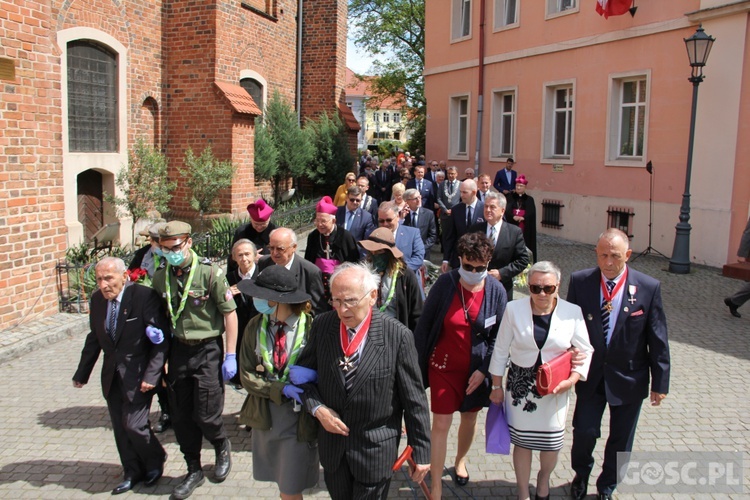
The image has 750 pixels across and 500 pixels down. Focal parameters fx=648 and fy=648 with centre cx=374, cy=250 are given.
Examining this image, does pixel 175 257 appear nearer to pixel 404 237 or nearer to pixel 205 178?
pixel 404 237

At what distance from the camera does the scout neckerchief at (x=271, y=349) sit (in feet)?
12.2

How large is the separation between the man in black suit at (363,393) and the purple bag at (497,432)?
0.85m

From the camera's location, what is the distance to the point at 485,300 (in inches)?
171

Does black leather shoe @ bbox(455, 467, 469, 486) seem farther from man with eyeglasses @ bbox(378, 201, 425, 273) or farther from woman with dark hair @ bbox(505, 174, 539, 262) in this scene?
woman with dark hair @ bbox(505, 174, 539, 262)

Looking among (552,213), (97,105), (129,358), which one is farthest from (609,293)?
(552,213)

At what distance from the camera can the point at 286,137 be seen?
732 inches

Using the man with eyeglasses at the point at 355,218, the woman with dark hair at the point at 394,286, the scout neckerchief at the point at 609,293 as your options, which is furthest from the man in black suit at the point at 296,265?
the man with eyeglasses at the point at 355,218

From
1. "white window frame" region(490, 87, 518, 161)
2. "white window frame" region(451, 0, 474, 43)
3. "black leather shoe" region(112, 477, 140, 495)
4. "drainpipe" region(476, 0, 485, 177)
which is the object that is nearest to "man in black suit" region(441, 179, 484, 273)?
"black leather shoe" region(112, 477, 140, 495)

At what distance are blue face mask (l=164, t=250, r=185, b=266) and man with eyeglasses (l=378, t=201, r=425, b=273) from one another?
2.36m

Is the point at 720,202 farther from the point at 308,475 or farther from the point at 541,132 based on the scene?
the point at 308,475

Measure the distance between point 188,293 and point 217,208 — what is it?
35.0 ft

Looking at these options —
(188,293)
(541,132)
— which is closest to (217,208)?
(541,132)

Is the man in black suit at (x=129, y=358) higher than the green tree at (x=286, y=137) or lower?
lower

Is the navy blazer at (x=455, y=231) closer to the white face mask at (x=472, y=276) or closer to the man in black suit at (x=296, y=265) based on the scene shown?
the man in black suit at (x=296, y=265)
